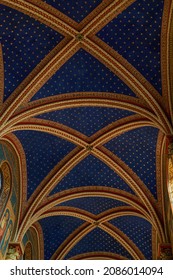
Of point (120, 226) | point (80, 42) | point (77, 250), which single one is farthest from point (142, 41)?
point (77, 250)

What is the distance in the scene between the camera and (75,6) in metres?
13.3

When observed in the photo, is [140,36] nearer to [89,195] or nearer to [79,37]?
[79,37]

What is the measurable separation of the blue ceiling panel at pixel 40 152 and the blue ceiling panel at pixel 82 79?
6.87ft

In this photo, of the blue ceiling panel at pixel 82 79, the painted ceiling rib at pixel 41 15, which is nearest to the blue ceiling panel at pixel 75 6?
the painted ceiling rib at pixel 41 15

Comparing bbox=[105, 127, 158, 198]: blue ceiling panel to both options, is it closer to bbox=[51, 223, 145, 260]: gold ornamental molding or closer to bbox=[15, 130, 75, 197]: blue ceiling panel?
bbox=[15, 130, 75, 197]: blue ceiling panel

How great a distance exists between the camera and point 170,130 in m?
13.7

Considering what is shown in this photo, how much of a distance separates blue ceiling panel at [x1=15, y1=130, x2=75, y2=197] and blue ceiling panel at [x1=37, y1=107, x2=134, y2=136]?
3.15 ft

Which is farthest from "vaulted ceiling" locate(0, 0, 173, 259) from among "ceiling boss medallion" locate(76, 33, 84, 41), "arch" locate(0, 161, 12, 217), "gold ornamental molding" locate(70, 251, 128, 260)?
"gold ornamental molding" locate(70, 251, 128, 260)

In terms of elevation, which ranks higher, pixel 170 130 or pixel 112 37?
pixel 112 37

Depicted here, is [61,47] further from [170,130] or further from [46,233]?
[46,233]

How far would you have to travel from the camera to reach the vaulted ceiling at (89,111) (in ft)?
44.4

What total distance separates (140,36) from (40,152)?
7.03 metres
